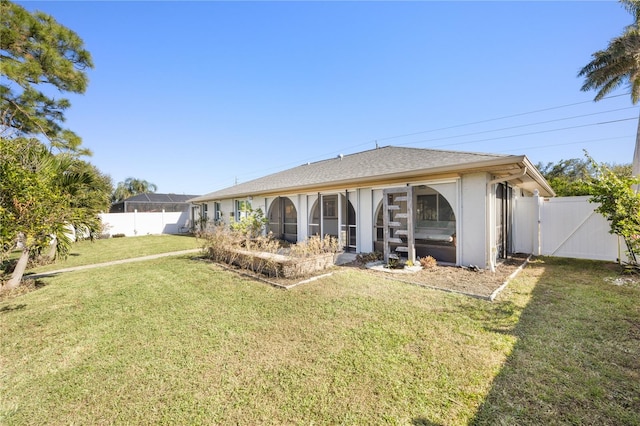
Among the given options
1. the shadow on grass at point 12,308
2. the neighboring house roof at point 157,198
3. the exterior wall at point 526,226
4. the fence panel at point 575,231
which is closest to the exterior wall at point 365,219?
the exterior wall at point 526,226

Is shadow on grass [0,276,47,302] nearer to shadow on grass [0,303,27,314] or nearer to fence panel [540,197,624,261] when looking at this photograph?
shadow on grass [0,303,27,314]

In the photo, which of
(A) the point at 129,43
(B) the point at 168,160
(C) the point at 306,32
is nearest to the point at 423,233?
(C) the point at 306,32

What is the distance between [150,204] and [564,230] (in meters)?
33.7

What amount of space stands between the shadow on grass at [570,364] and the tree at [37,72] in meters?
13.8

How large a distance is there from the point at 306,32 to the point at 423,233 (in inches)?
375

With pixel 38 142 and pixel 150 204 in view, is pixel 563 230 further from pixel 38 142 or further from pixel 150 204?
pixel 150 204

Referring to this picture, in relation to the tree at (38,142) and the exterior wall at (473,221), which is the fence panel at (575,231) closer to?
the exterior wall at (473,221)

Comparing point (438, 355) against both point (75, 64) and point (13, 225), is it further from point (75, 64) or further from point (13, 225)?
point (75, 64)

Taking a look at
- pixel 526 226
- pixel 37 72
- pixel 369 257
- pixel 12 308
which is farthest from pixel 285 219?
pixel 526 226

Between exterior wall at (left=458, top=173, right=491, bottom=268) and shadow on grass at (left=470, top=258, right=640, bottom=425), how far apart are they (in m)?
1.97

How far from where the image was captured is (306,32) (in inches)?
424

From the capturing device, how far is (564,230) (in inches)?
352

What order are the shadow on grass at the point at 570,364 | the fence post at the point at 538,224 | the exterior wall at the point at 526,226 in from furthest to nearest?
the exterior wall at the point at 526,226, the fence post at the point at 538,224, the shadow on grass at the point at 570,364

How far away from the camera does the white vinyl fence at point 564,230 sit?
812 cm
